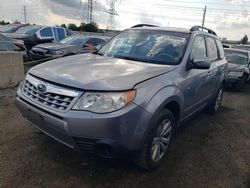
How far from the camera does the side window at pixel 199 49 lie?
4285 mm

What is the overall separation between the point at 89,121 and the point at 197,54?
2.46 meters

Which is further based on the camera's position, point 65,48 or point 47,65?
point 65,48

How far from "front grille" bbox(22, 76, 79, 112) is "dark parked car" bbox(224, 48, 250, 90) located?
806cm

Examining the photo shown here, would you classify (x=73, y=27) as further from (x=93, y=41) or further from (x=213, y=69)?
(x=213, y=69)

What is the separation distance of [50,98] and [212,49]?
3602 millimetres

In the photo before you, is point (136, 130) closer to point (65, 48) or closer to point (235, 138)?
point (235, 138)

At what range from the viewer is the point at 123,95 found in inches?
112

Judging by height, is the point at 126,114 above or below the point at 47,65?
below

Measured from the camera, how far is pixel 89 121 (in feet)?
9.03

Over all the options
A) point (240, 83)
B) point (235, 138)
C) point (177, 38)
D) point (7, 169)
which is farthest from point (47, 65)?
Result: point (240, 83)

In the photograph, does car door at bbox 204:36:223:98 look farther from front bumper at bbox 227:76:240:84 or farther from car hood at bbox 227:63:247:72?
car hood at bbox 227:63:247:72

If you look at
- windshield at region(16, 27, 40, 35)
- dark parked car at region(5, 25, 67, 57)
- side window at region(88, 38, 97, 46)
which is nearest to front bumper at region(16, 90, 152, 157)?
side window at region(88, 38, 97, 46)

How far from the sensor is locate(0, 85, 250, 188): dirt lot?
3229mm

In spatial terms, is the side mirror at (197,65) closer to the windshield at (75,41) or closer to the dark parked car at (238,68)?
the dark parked car at (238,68)
